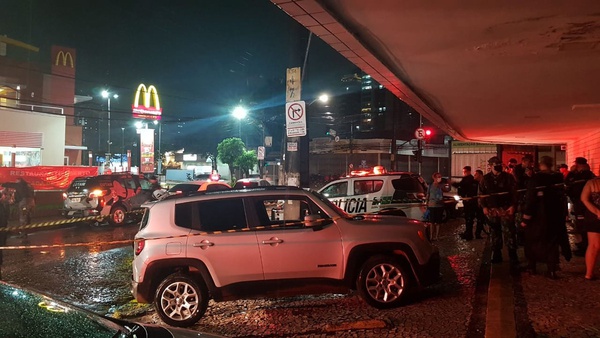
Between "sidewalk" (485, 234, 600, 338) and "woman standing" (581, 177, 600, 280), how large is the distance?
0.44 meters

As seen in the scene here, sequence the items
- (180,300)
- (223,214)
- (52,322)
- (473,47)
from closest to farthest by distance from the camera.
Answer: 1. (52,322)
2. (180,300)
3. (223,214)
4. (473,47)

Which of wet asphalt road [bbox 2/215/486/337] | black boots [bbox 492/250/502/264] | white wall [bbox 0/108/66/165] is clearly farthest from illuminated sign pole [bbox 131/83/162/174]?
black boots [bbox 492/250/502/264]

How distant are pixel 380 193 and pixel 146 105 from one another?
20899 mm

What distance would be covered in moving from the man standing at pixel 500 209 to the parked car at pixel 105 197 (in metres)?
A: 12.1

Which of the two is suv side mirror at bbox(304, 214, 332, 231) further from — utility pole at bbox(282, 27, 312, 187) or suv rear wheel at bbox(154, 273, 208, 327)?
utility pole at bbox(282, 27, 312, 187)

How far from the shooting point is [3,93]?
100 feet

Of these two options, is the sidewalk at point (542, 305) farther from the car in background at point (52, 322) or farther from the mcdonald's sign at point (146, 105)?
the mcdonald's sign at point (146, 105)

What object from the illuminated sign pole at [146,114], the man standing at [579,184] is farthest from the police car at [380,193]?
the illuminated sign pole at [146,114]

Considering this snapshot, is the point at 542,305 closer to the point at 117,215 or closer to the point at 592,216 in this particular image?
the point at 592,216

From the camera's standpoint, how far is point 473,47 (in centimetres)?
610

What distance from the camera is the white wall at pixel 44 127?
2530 centimetres

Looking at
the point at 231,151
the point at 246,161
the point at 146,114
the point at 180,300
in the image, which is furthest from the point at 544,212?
the point at 231,151

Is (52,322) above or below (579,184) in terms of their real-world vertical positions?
below

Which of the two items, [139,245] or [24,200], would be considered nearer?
[139,245]
